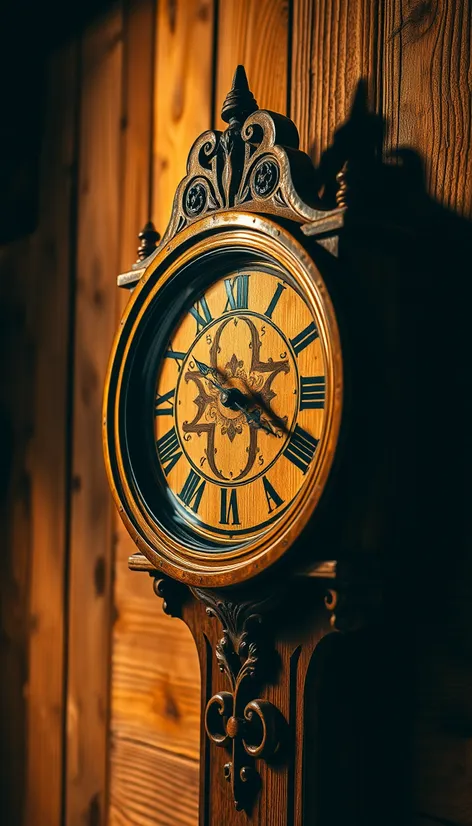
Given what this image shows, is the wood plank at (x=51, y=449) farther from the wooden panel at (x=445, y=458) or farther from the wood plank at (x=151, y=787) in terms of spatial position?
the wooden panel at (x=445, y=458)

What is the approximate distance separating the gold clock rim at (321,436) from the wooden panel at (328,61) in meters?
0.21

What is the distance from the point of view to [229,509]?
3.65ft

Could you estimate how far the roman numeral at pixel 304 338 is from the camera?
102cm

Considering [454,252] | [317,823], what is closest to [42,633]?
[317,823]

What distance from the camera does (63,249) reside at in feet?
5.89

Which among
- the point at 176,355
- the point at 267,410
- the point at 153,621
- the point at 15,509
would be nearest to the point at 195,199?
the point at 176,355

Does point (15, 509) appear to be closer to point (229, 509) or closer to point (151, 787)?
point (151, 787)

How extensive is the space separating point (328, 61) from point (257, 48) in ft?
0.62

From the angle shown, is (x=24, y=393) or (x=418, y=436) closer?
(x=418, y=436)

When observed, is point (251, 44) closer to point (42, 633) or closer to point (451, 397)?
point (451, 397)

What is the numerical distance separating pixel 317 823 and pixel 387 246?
0.63 metres

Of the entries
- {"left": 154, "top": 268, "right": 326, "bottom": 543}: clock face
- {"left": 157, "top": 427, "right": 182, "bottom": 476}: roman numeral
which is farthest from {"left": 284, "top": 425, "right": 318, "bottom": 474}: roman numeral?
{"left": 157, "top": 427, "right": 182, "bottom": 476}: roman numeral

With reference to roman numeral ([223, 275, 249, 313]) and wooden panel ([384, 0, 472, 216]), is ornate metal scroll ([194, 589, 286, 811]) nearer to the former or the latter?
roman numeral ([223, 275, 249, 313])

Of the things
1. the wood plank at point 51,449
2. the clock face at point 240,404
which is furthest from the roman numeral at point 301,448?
the wood plank at point 51,449
